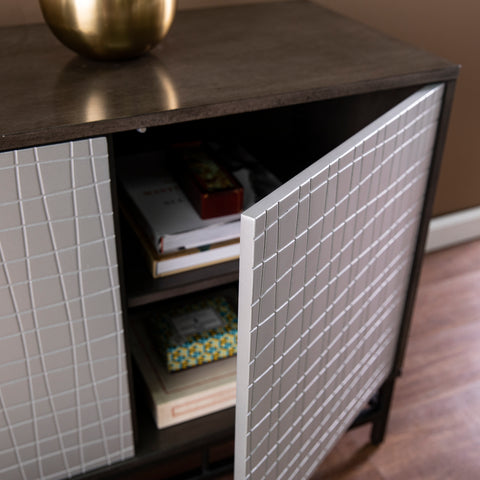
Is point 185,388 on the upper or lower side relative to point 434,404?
upper

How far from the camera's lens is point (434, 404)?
131 cm

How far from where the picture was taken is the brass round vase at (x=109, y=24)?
73 centimetres

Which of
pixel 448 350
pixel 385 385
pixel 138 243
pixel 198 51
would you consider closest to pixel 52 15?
pixel 198 51

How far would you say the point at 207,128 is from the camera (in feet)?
3.73

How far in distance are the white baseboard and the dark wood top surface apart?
2.76 ft

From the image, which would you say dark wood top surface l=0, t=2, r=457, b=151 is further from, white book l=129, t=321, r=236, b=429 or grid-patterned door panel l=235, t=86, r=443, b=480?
white book l=129, t=321, r=236, b=429

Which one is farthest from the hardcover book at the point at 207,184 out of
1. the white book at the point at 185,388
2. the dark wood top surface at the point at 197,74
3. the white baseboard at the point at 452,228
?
the white baseboard at the point at 452,228

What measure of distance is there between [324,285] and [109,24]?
0.40m

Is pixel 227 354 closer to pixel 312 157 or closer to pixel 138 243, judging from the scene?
pixel 138 243

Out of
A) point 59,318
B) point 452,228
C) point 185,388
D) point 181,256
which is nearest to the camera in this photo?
point 59,318

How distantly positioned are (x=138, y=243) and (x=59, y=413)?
258 millimetres

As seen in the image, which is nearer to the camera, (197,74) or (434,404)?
(197,74)

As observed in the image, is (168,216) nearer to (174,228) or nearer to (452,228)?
(174,228)

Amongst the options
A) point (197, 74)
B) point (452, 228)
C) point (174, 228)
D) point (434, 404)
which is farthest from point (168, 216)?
point (452, 228)
